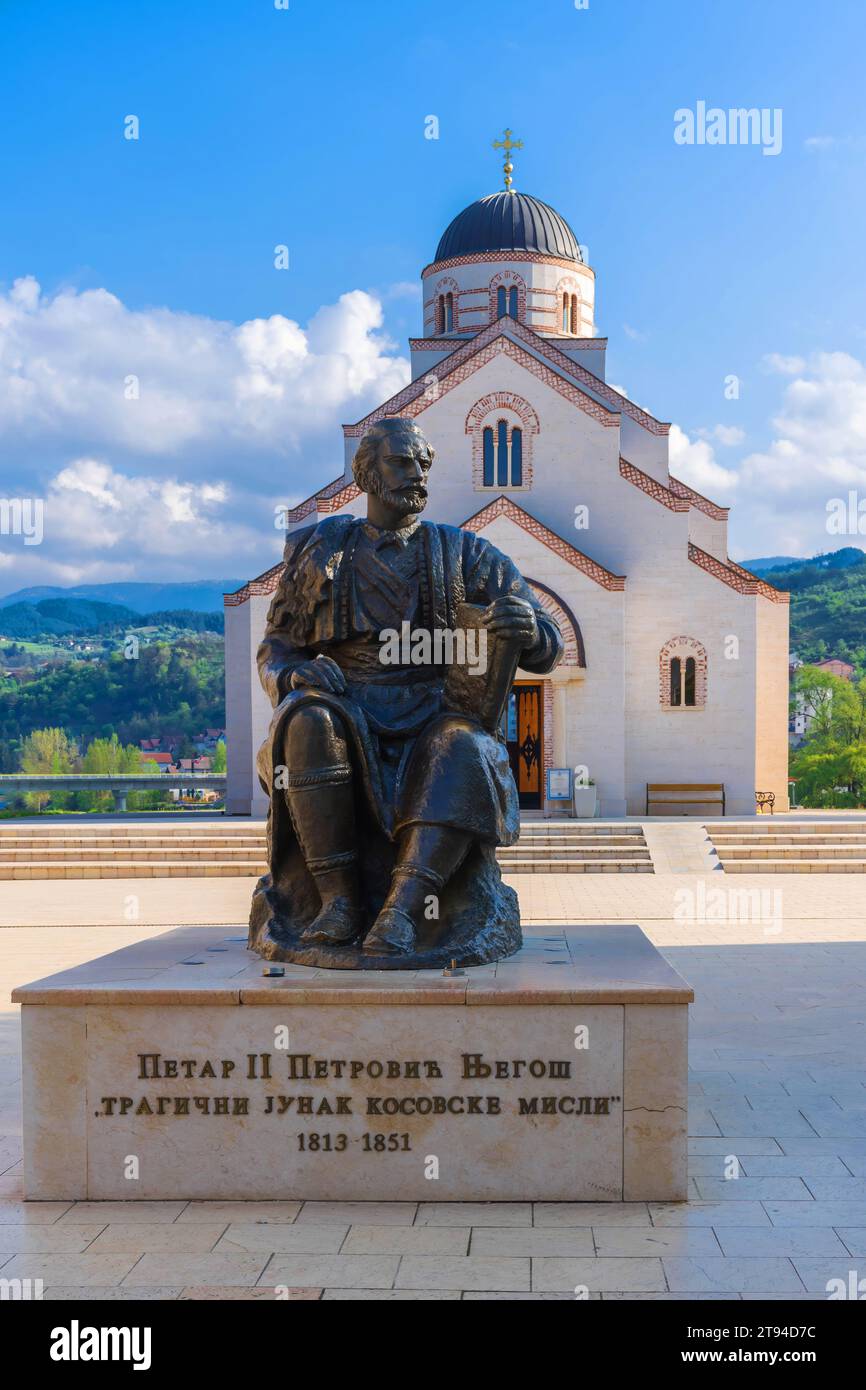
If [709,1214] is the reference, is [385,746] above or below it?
above

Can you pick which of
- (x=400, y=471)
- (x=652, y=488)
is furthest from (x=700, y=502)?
(x=400, y=471)

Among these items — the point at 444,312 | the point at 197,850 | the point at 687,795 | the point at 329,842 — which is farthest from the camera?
the point at 444,312

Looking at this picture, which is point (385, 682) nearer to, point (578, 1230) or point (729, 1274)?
point (578, 1230)

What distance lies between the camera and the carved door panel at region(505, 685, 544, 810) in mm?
24922

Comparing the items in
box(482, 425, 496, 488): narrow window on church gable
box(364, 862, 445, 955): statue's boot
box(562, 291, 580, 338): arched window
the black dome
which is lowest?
box(364, 862, 445, 955): statue's boot

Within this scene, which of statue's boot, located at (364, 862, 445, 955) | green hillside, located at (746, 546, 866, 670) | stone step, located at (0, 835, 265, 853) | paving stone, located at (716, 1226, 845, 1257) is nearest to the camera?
paving stone, located at (716, 1226, 845, 1257)

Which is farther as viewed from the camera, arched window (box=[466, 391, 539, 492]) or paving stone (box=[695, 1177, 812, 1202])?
arched window (box=[466, 391, 539, 492])

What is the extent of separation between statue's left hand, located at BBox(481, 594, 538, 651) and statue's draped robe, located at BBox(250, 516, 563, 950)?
0.67 ft

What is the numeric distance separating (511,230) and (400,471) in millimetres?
29930

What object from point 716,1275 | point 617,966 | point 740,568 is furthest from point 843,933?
point 740,568

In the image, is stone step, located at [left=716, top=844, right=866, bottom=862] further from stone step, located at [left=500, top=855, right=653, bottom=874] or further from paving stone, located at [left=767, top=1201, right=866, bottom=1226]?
paving stone, located at [left=767, top=1201, right=866, bottom=1226]

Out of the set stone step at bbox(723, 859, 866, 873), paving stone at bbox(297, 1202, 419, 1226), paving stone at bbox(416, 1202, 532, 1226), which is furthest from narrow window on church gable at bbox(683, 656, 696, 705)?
paving stone at bbox(297, 1202, 419, 1226)

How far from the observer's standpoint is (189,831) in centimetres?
2088

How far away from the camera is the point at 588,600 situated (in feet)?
80.4
